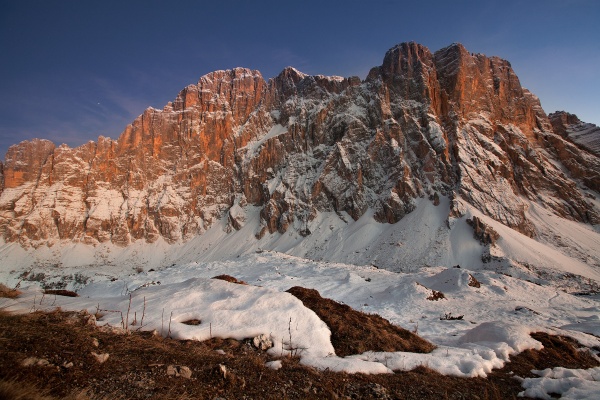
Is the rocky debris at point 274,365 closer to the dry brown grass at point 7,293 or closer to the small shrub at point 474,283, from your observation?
the dry brown grass at point 7,293

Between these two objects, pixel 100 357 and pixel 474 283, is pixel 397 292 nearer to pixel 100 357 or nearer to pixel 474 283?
pixel 474 283

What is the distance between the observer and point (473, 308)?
830 inches

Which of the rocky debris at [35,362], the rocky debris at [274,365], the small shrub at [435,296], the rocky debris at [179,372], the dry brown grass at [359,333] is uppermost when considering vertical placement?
the rocky debris at [35,362]

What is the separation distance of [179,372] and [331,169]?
7910 centimetres

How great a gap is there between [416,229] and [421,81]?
45305mm

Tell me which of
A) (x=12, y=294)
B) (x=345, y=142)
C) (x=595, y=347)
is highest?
(x=345, y=142)

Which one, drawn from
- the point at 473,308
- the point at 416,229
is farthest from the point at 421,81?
the point at 473,308

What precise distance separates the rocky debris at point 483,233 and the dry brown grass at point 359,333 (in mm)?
52055

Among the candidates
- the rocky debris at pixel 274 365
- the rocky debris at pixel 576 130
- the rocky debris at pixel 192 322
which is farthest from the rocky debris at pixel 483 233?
the rocky debris at pixel 274 365

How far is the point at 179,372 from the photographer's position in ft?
16.9

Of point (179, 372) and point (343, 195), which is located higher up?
point (343, 195)

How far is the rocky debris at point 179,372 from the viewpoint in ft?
16.6

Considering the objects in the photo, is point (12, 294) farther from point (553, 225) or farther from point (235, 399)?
point (553, 225)

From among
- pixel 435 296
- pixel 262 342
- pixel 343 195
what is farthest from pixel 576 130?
pixel 262 342
